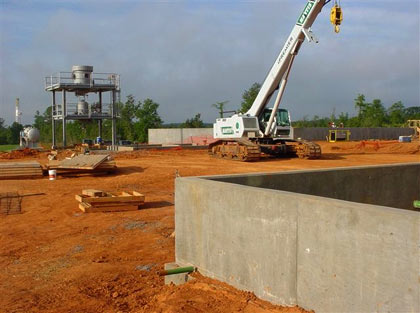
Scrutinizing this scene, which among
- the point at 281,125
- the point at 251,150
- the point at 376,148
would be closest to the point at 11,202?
the point at 251,150

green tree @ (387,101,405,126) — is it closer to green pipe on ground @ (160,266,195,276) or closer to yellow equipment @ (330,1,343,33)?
yellow equipment @ (330,1,343,33)

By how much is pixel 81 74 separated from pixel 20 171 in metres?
21.5

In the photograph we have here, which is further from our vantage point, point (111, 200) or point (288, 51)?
point (288, 51)

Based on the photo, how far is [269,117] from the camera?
27.0 m

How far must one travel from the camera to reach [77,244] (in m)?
9.21

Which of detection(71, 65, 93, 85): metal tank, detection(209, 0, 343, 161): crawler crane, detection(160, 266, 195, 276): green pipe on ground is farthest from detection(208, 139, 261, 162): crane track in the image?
detection(160, 266, 195, 276): green pipe on ground

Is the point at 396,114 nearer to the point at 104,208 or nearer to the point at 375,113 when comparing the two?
the point at 375,113

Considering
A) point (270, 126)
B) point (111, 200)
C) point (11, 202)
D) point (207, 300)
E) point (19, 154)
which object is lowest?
point (11, 202)

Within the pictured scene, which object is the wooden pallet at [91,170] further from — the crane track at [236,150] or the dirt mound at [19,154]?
the dirt mound at [19,154]

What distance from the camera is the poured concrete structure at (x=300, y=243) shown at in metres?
3.84

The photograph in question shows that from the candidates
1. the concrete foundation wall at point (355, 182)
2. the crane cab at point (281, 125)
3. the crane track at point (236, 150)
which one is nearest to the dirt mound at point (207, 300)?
the concrete foundation wall at point (355, 182)

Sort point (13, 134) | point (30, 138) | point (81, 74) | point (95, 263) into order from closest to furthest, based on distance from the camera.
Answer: point (95, 263) → point (81, 74) → point (30, 138) → point (13, 134)

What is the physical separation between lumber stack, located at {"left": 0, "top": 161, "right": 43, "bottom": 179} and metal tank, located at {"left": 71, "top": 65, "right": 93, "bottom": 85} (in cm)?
2086

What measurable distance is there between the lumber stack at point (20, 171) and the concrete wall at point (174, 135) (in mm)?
A: 30948
